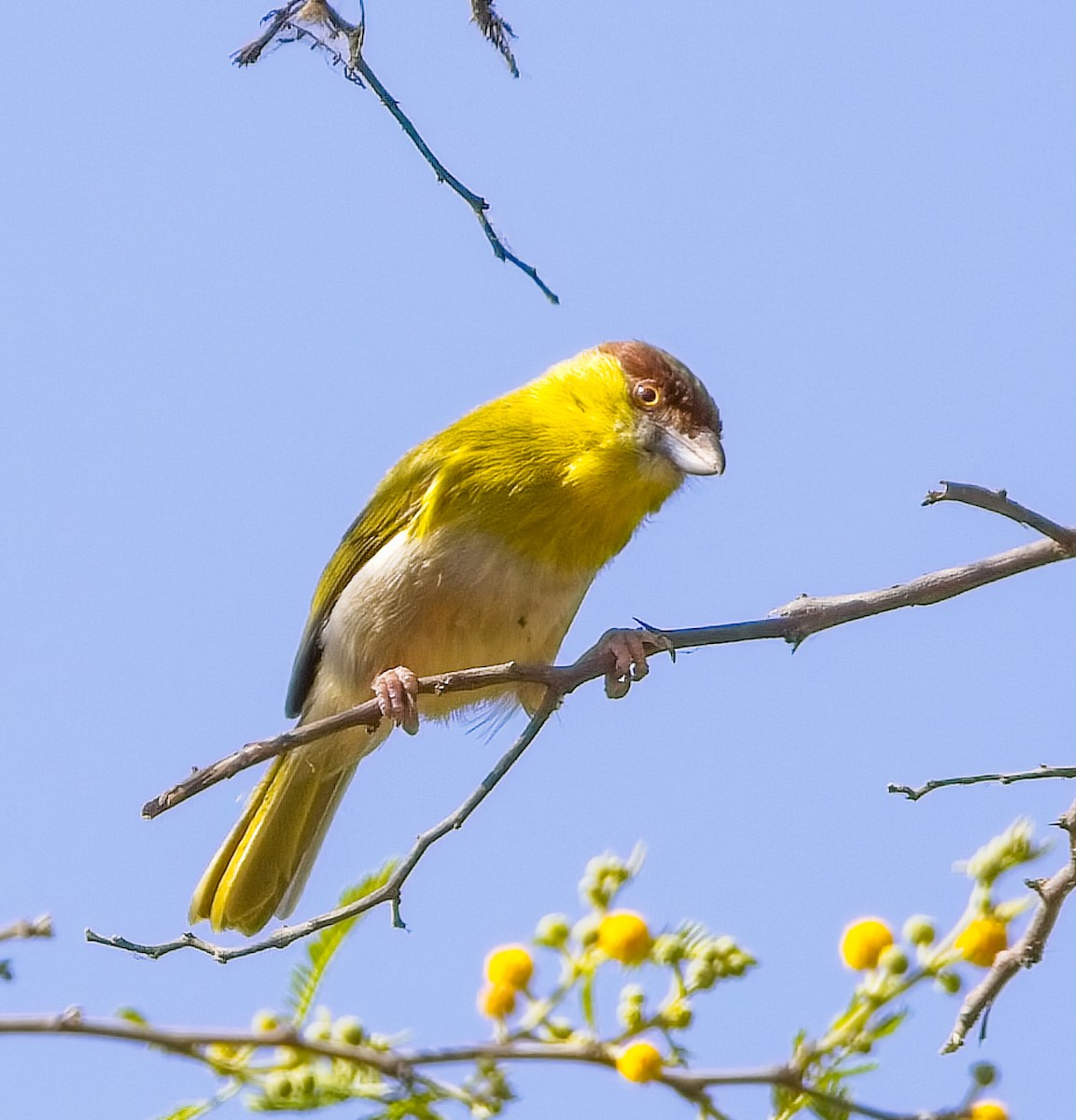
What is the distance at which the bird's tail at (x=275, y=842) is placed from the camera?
5168 millimetres

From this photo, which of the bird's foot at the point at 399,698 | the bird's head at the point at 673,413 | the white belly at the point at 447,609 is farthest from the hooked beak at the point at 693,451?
the bird's foot at the point at 399,698

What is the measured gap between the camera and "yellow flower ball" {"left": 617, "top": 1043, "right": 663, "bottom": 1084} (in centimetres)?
188

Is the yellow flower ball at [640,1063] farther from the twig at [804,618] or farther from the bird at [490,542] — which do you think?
the bird at [490,542]

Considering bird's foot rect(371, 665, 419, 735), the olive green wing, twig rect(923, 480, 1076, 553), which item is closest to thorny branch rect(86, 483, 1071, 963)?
twig rect(923, 480, 1076, 553)

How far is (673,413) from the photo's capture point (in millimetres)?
4824

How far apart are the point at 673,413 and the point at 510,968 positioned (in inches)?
110

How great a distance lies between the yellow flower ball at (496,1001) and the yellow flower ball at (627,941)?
0.15 m

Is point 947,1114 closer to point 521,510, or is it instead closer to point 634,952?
point 634,952

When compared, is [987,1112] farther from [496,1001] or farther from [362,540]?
[362,540]

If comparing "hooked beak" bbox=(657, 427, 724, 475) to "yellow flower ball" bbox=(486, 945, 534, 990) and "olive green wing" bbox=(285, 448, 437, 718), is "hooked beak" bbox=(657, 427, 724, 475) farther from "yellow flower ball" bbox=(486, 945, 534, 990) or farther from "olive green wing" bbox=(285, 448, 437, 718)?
"yellow flower ball" bbox=(486, 945, 534, 990)

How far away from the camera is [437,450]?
16.6 ft

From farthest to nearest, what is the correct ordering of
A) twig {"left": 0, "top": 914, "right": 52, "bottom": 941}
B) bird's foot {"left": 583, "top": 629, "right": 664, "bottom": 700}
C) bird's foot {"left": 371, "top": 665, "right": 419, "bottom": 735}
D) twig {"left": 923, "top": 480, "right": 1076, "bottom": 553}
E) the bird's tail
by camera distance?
the bird's tail → bird's foot {"left": 371, "top": 665, "right": 419, "bottom": 735} → bird's foot {"left": 583, "top": 629, "right": 664, "bottom": 700} → twig {"left": 923, "top": 480, "right": 1076, "bottom": 553} → twig {"left": 0, "top": 914, "right": 52, "bottom": 941}

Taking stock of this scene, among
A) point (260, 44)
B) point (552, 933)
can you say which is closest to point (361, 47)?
point (260, 44)

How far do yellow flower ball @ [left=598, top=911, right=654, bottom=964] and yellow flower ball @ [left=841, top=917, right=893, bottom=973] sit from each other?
0.26 metres
